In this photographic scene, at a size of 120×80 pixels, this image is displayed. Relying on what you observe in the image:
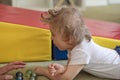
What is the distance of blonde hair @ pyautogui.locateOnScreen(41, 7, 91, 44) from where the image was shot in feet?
4.03

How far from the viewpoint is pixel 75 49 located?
1.27m

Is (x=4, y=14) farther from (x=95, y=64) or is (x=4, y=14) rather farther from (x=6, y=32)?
(x=95, y=64)

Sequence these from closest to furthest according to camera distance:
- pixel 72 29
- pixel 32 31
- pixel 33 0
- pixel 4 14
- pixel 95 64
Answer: pixel 72 29 → pixel 95 64 → pixel 32 31 → pixel 4 14 → pixel 33 0

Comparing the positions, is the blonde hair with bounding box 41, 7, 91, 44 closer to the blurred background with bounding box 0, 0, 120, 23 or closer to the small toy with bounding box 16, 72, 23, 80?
the small toy with bounding box 16, 72, 23, 80

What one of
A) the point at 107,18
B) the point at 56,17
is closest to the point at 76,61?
the point at 56,17

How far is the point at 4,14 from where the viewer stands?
5.54ft

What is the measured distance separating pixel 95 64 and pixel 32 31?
1.27 ft

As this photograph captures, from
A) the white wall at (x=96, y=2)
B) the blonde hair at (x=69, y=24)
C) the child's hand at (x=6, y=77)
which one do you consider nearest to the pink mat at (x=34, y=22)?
the blonde hair at (x=69, y=24)

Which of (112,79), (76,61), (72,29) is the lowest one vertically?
(112,79)

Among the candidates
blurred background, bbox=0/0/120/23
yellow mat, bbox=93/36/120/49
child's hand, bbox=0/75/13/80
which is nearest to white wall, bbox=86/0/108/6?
blurred background, bbox=0/0/120/23

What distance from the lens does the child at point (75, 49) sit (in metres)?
1.24

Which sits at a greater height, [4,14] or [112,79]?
[4,14]

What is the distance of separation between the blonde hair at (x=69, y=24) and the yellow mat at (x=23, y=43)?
230 mm

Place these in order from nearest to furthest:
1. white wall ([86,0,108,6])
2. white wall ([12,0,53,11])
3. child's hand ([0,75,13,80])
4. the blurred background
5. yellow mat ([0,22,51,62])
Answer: child's hand ([0,75,13,80]), yellow mat ([0,22,51,62]), the blurred background, white wall ([12,0,53,11]), white wall ([86,0,108,6])
